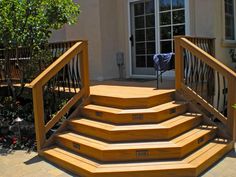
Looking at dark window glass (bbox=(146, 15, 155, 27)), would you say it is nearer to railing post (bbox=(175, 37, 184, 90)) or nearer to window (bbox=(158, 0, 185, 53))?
window (bbox=(158, 0, 185, 53))

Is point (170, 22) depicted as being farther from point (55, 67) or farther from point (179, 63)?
point (55, 67)

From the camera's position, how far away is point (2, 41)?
21.0 ft

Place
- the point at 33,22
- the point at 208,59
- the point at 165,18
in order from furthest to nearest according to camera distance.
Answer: the point at 165,18
the point at 33,22
the point at 208,59

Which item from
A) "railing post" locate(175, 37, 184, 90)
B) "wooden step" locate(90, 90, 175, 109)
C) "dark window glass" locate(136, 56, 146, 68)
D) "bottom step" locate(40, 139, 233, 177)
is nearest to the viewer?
"bottom step" locate(40, 139, 233, 177)

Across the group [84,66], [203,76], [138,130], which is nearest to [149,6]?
[203,76]

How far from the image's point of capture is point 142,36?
848 cm

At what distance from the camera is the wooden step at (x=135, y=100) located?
518 centimetres

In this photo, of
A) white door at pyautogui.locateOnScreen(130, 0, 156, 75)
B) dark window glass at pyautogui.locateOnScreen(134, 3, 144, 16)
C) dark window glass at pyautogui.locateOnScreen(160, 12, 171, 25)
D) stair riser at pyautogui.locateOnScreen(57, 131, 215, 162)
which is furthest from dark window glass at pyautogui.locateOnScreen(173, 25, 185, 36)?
stair riser at pyautogui.locateOnScreen(57, 131, 215, 162)

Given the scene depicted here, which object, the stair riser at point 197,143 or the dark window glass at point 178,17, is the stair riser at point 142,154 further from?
the dark window glass at point 178,17

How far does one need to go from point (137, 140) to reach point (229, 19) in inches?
185

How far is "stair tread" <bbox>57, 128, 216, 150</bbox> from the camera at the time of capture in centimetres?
448

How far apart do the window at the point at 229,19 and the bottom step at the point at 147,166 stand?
3846 mm

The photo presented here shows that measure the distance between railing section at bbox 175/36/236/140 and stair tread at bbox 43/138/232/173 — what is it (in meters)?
0.58

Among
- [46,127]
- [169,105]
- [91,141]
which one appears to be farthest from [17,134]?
[169,105]
